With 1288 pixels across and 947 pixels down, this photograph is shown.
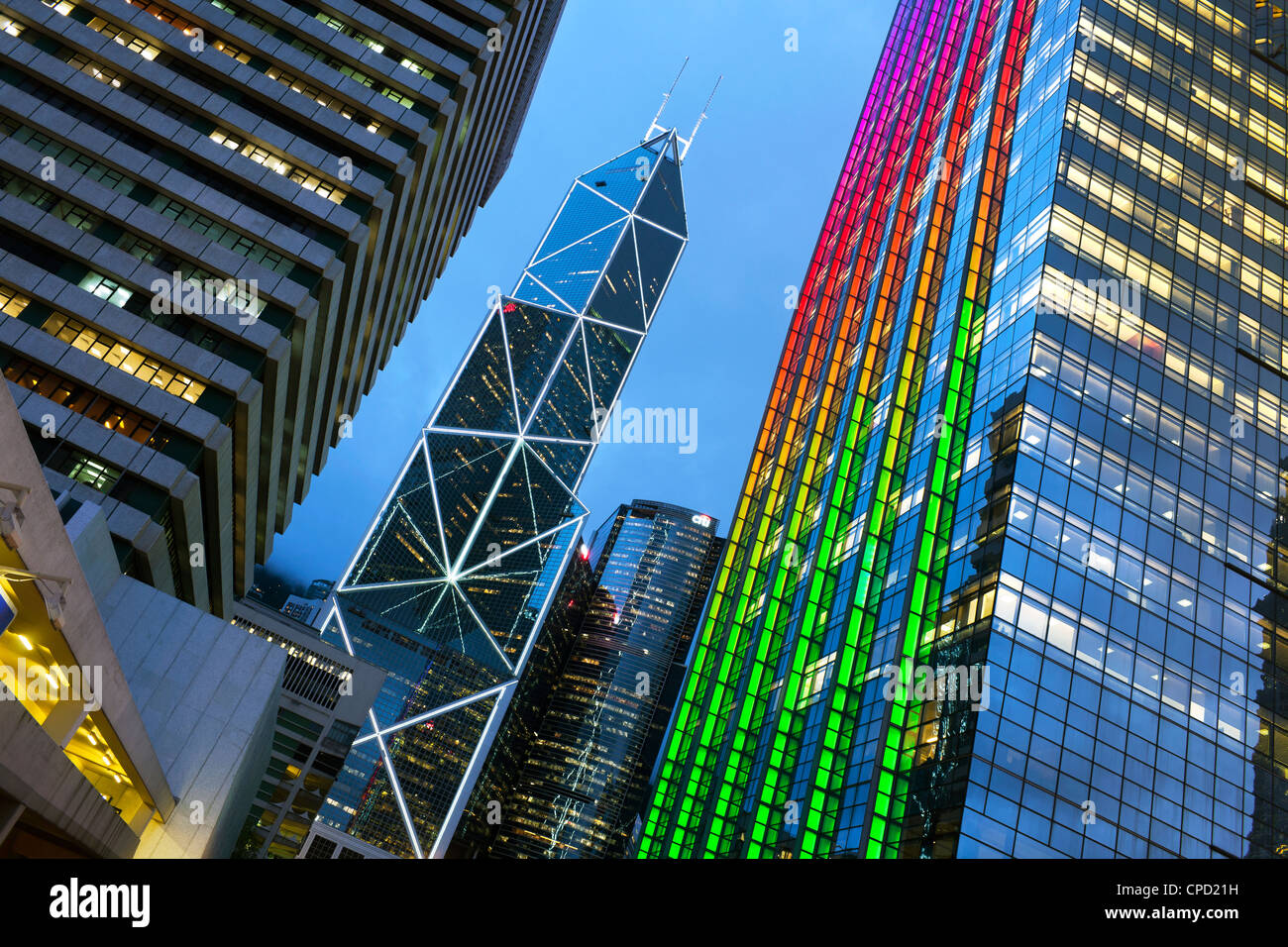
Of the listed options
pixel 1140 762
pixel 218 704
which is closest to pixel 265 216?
pixel 218 704

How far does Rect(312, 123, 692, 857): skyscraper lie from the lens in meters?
158

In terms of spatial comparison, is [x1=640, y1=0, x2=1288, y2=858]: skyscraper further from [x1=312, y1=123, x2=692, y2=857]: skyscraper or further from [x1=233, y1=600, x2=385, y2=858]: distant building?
[x1=312, y1=123, x2=692, y2=857]: skyscraper

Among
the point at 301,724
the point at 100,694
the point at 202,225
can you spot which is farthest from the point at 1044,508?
the point at 301,724

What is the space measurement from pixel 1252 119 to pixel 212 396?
78699 mm

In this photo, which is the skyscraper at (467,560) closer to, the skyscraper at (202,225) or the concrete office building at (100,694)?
the skyscraper at (202,225)
